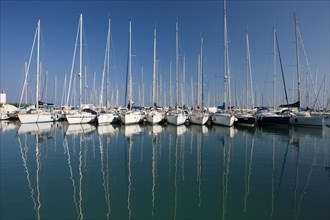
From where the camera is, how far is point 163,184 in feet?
31.0

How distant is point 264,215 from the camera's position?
668 cm

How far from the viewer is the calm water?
6964 mm

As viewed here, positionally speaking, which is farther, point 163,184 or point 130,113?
point 130,113

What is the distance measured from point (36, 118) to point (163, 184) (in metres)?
35.6

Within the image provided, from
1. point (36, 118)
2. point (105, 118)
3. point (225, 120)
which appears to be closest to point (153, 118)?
point (105, 118)

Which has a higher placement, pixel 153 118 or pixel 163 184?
pixel 153 118

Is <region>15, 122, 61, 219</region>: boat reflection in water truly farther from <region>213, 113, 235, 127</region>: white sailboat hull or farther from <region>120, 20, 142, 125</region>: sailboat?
<region>213, 113, 235, 127</region>: white sailboat hull

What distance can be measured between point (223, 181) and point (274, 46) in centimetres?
4198

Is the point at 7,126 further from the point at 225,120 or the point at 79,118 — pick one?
the point at 225,120

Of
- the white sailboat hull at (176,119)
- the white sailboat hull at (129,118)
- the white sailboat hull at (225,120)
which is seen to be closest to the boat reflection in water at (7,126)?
the white sailboat hull at (129,118)

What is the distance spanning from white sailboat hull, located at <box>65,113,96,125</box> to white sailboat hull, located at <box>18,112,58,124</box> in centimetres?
676

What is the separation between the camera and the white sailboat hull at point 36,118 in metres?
35.5

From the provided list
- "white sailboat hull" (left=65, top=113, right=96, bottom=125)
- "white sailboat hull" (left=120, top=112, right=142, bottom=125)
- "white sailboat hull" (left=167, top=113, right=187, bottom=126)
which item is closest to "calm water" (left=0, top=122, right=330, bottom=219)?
"white sailboat hull" (left=65, top=113, right=96, bottom=125)

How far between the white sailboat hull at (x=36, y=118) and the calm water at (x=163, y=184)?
22.3m
